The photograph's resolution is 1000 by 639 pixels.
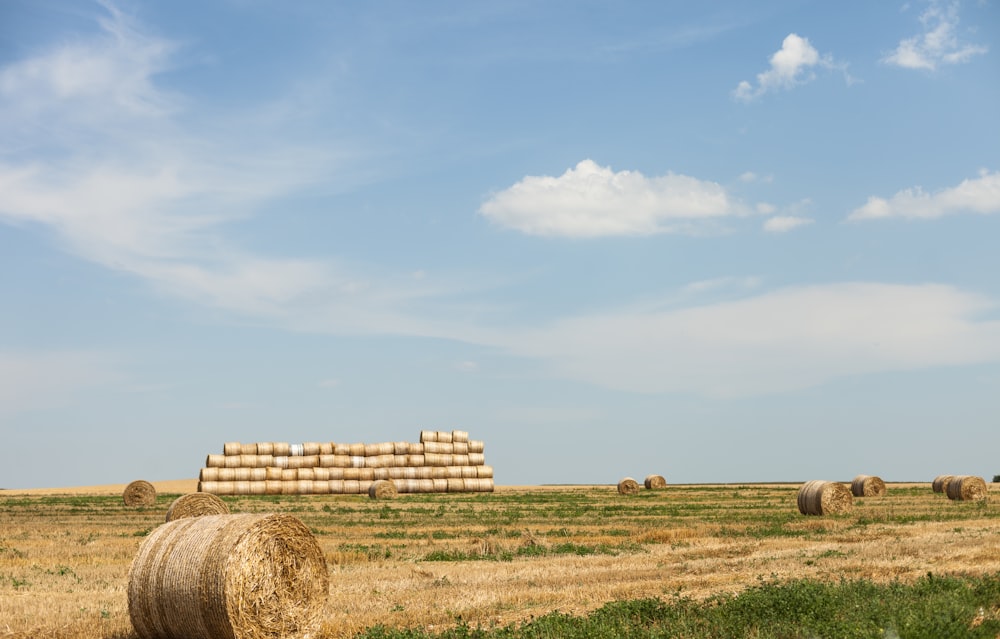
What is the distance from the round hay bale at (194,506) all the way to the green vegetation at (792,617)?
19741 millimetres

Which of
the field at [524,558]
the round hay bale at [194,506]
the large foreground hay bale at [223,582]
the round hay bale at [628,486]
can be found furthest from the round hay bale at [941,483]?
the large foreground hay bale at [223,582]

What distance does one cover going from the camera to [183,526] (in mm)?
14227

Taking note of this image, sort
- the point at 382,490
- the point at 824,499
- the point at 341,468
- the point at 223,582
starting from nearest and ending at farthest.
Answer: the point at 223,582 → the point at 824,499 → the point at 382,490 → the point at 341,468

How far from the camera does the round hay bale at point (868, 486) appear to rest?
46638 mm

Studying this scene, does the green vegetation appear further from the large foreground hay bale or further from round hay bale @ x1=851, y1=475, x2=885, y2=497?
round hay bale @ x1=851, y1=475, x2=885, y2=497

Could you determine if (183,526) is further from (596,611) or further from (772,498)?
(772,498)

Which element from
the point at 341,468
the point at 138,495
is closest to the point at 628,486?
the point at 341,468

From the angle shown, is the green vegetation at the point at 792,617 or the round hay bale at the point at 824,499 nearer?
the green vegetation at the point at 792,617

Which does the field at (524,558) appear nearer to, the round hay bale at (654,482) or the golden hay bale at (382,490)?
the golden hay bale at (382,490)

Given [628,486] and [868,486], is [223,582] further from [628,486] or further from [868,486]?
[628,486]

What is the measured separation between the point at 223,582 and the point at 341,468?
1948 inches

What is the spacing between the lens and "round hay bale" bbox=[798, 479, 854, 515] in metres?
34.4

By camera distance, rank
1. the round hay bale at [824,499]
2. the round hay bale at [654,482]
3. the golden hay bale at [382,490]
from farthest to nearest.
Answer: the round hay bale at [654,482]
the golden hay bale at [382,490]
the round hay bale at [824,499]

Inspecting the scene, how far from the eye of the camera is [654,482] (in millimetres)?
63469
